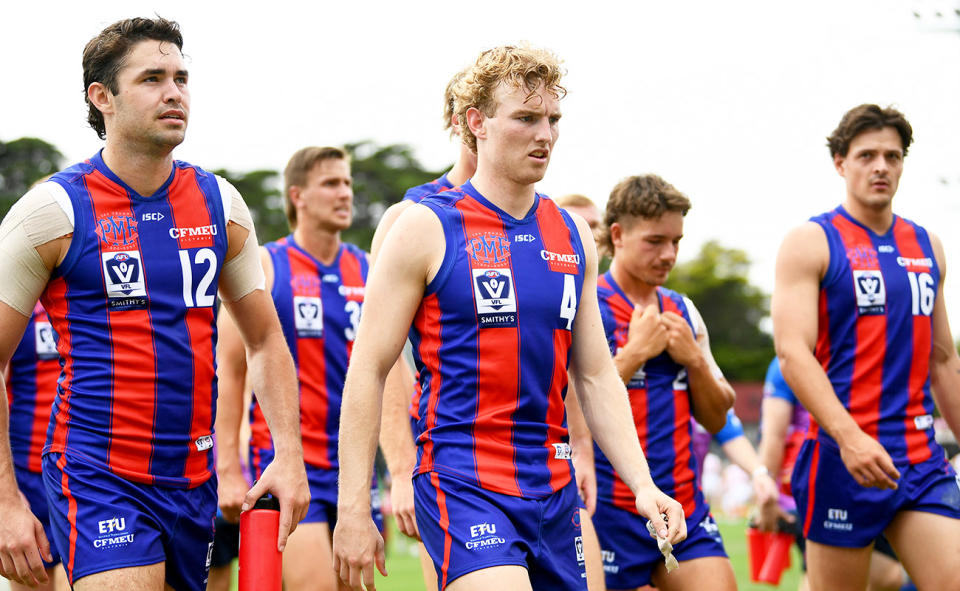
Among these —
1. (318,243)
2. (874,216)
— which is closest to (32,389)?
(318,243)

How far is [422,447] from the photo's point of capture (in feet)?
14.1

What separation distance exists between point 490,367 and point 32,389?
A: 369cm

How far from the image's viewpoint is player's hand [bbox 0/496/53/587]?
405 cm

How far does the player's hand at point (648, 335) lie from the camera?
588 centimetres

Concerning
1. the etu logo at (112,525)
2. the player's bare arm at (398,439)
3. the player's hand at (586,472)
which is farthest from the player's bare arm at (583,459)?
the etu logo at (112,525)

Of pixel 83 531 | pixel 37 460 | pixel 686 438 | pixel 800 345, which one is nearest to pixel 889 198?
pixel 800 345

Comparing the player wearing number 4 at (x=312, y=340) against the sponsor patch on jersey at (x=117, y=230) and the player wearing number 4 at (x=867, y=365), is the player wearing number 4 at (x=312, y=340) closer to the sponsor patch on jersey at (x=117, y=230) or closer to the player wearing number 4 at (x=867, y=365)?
the sponsor patch on jersey at (x=117, y=230)

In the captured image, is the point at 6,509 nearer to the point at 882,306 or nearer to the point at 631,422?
the point at 631,422

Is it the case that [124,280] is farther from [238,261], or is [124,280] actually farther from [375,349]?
[375,349]

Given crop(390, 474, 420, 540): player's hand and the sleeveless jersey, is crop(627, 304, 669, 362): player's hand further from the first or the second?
crop(390, 474, 420, 540): player's hand

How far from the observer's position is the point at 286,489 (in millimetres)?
4543

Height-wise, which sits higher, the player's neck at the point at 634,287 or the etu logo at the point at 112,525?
the player's neck at the point at 634,287

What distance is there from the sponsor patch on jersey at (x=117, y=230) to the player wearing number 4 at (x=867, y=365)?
11.3ft

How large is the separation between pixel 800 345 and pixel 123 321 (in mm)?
3479
